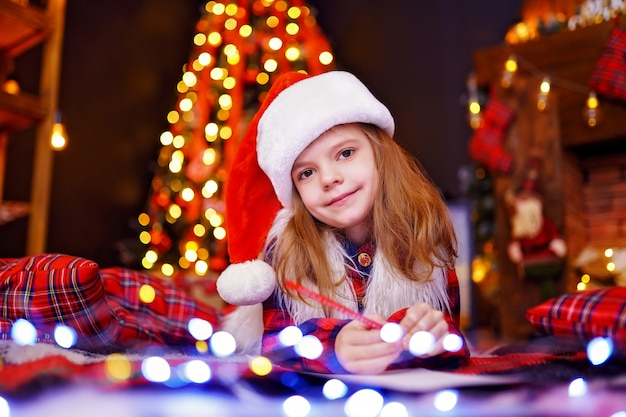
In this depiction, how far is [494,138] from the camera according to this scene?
3.13m

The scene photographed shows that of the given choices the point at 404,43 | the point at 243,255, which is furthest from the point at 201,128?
the point at 243,255

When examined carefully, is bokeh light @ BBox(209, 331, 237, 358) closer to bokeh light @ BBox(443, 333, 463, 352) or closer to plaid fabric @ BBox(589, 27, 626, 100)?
bokeh light @ BBox(443, 333, 463, 352)

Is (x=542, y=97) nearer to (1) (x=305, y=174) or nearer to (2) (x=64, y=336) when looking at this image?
(1) (x=305, y=174)

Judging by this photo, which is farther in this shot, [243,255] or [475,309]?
[475,309]

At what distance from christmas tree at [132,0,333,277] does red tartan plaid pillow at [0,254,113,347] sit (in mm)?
2193

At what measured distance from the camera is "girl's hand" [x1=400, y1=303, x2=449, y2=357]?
→ 75cm

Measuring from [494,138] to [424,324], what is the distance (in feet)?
8.53

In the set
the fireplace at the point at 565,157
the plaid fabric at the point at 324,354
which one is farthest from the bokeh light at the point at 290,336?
the fireplace at the point at 565,157

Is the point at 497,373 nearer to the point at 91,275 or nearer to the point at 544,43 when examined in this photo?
the point at 91,275

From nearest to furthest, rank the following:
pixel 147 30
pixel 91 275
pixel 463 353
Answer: pixel 463 353 → pixel 91 275 → pixel 147 30

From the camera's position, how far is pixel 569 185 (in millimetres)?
2963

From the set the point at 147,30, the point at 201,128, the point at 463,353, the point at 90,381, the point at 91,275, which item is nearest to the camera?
the point at 90,381

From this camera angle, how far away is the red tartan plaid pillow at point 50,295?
933 millimetres

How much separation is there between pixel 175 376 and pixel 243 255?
18.6 inches
